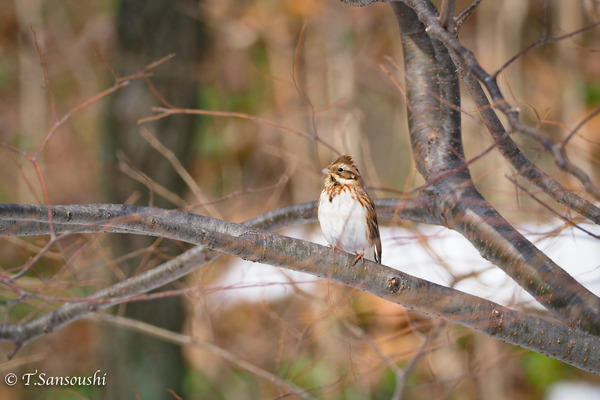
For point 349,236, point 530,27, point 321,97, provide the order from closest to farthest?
point 349,236, point 321,97, point 530,27

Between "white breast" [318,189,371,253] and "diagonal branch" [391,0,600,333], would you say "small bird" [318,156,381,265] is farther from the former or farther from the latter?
"diagonal branch" [391,0,600,333]

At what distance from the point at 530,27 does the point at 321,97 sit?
386 centimetres

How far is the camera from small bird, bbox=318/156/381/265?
284 centimetres

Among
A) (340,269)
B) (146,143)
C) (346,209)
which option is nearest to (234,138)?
(146,143)

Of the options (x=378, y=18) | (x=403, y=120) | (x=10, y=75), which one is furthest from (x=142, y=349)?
(x=10, y=75)

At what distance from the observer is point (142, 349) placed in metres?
4.80

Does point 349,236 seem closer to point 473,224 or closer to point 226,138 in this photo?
point 473,224

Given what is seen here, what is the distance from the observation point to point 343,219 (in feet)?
9.31

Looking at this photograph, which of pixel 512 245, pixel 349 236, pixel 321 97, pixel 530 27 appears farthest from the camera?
pixel 530 27

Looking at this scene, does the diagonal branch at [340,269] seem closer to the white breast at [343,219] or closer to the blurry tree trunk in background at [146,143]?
the white breast at [343,219]

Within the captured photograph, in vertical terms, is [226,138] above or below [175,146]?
above

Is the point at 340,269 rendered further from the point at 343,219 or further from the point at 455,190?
the point at 343,219

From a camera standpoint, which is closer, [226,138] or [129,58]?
[129,58]

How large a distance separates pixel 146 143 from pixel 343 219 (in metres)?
2.52
